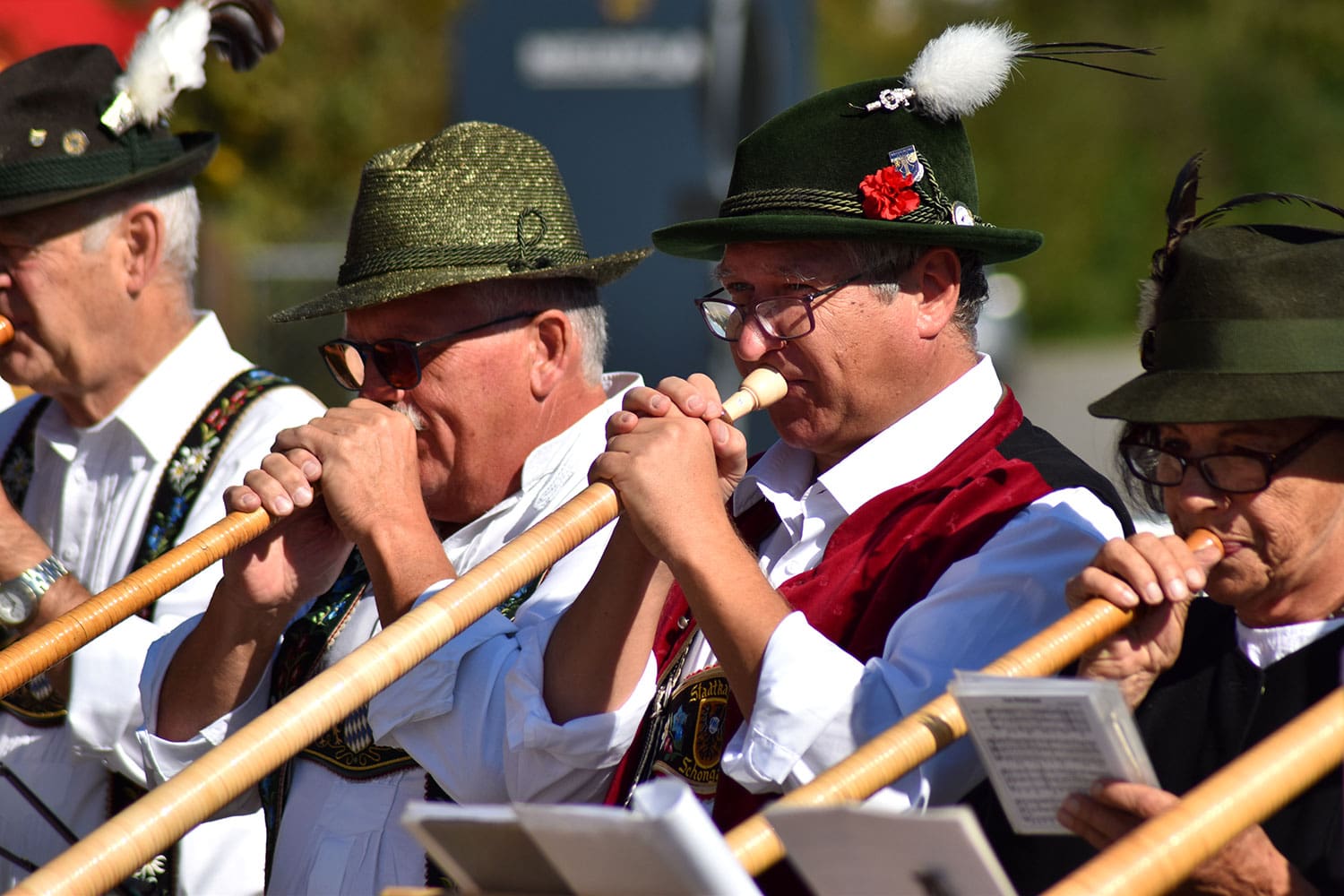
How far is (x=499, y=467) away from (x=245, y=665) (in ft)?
2.15

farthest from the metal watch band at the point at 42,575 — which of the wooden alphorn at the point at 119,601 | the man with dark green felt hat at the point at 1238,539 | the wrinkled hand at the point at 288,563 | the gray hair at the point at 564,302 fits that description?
the man with dark green felt hat at the point at 1238,539

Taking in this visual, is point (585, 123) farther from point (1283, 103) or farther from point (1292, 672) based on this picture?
point (1283, 103)

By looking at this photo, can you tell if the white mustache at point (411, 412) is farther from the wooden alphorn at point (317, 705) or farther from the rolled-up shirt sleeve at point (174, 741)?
the wooden alphorn at point (317, 705)

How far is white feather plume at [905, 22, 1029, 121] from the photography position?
303 cm

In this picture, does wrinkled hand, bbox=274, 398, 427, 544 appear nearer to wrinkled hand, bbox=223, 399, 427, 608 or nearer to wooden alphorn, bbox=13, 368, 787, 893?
wrinkled hand, bbox=223, 399, 427, 608

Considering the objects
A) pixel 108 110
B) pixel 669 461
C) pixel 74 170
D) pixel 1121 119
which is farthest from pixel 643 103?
pixel 1121 119

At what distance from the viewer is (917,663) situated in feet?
8.41

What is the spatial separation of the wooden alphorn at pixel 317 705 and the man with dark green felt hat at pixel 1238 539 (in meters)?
0.74

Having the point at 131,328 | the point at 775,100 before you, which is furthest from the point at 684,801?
the point at 775,100

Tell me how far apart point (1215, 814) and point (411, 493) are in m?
1.70

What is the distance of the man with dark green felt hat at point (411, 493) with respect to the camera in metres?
3.08

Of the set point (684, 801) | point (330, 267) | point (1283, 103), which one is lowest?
point (1283, 103)

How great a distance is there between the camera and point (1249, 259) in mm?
2555

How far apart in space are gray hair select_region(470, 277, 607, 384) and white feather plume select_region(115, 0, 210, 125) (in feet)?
4.33
